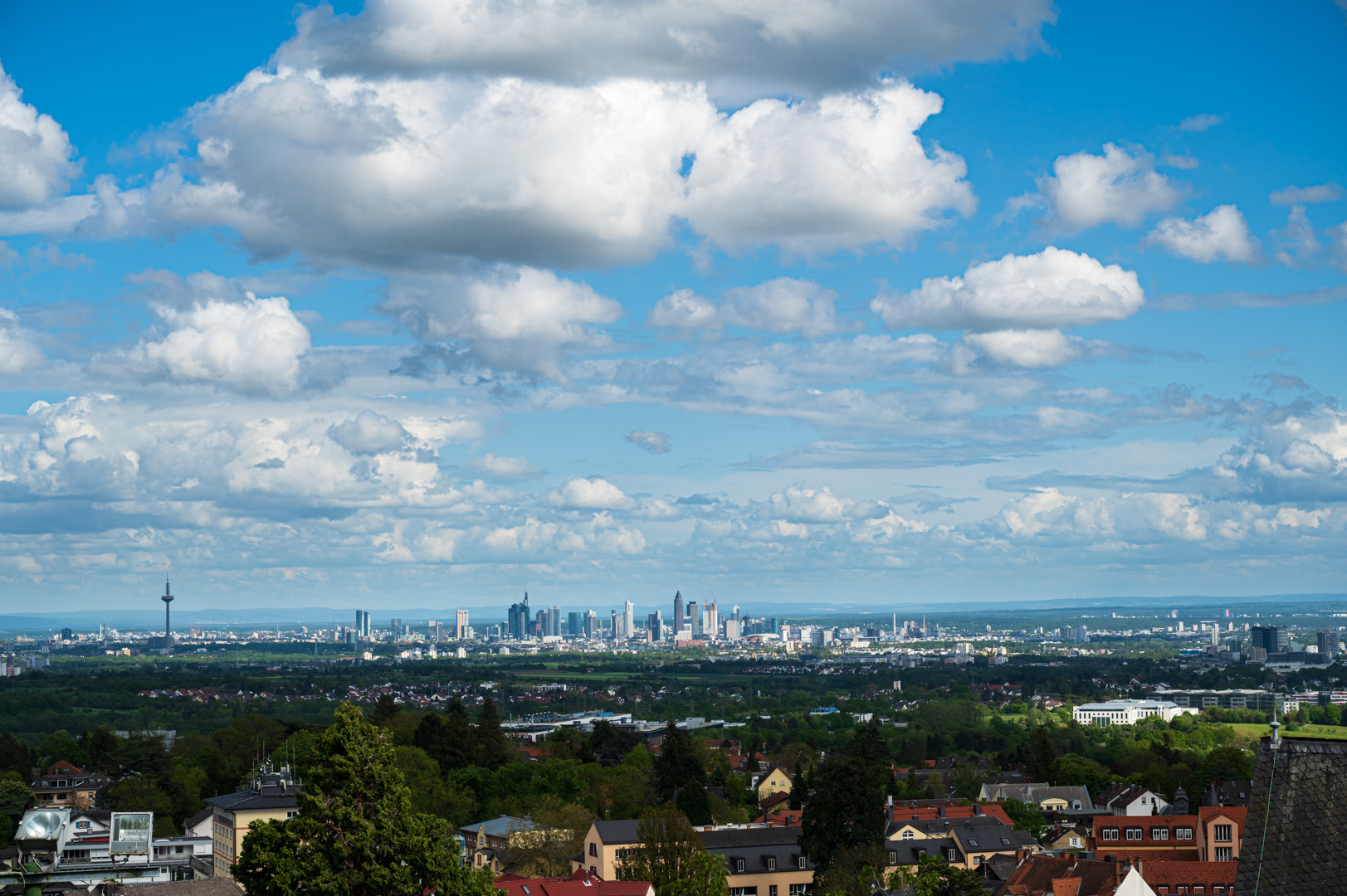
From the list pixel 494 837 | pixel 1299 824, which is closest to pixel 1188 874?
pixel 494 837

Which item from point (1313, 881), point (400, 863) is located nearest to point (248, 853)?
point (400, 863)

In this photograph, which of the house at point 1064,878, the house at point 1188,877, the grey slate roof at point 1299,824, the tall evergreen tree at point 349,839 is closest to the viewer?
the grey slate roof at point 1299,824

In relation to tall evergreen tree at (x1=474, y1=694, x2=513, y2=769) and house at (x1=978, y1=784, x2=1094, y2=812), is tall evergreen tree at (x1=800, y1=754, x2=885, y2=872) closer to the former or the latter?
house at (x1=978, y1=784, x2=1094, y2=812)

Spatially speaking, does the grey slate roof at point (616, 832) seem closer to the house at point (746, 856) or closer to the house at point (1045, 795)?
the house at point (746, 856)

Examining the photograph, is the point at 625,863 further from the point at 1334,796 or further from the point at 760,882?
the point at 1334,796

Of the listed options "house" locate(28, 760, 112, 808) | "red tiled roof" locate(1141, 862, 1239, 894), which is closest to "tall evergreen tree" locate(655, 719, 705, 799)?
"red tiled roof" locate(1141, 862, 1239, 894)

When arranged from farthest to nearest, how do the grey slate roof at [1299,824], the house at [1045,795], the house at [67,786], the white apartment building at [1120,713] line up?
the white apartment building at [1120,713]
the house at [1045,795]
the house at [67,786]
the grey slate roof at [1299,824]

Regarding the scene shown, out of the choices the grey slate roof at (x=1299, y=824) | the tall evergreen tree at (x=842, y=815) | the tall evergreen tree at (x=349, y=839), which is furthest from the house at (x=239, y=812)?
the grey slate roof at (x=1299, y=824)
